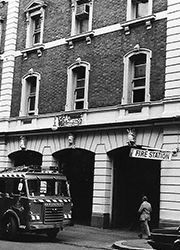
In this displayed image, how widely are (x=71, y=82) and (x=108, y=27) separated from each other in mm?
3591

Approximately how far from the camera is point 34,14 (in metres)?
27.3

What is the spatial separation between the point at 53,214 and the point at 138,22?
1016cm

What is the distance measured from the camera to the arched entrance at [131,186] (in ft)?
71.6

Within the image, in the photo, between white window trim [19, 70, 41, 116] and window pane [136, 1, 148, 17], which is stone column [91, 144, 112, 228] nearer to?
white window trim [19, 70, 41, 116]

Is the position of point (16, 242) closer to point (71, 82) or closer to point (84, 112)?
point (84, 112)

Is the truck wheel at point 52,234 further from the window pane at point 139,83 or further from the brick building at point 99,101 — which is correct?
the window pane at point 139,83

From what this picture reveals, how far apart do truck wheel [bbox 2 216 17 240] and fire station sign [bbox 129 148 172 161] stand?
5.05 metres

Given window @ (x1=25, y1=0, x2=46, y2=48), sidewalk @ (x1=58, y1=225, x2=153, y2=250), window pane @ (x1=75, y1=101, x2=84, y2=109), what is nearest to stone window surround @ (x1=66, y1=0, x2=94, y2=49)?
window @ (x1=25, y1=0, x2=46, y2=48)

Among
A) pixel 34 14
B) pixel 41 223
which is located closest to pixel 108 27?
pixel 34 14

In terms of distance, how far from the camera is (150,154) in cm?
1762

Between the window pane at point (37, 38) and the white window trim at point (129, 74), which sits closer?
the white window trim at point (129, 74)

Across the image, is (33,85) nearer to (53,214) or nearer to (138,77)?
(138,77)

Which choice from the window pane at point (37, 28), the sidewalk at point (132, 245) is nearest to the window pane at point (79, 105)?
the window pane at point (37, 28)

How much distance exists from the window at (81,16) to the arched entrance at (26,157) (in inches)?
289
